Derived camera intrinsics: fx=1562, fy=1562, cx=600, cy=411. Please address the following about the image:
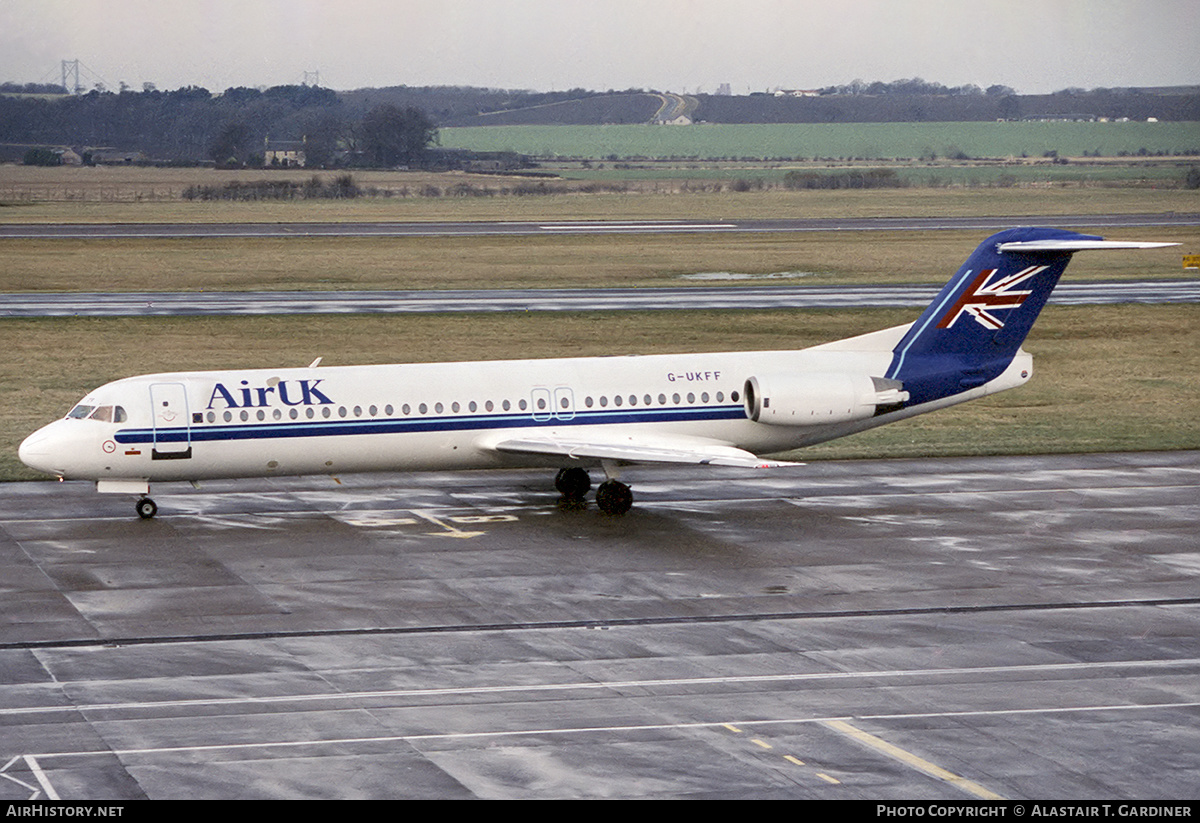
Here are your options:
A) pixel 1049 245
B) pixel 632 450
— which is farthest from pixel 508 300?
pixel 632 450

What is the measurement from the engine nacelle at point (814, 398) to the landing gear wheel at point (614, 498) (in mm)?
3438

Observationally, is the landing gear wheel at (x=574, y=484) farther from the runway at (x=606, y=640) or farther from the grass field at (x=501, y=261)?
the grass field at (x=501, y=261)

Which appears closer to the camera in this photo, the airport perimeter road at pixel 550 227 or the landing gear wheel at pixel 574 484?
the landing gear wheel at pixel 574 484

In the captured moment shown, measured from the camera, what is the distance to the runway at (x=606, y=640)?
18516mm

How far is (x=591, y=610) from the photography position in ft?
85.8

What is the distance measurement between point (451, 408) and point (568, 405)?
2.58 metres

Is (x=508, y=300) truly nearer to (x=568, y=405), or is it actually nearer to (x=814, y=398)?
(x=568, y=405)

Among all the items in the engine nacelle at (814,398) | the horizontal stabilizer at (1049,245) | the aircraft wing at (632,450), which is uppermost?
the horizontal stabilizer at (1049,245)

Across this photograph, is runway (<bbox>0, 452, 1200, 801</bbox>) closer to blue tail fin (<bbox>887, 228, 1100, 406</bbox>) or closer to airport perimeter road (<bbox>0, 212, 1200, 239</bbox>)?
blue tail fin (<bbox>887, 228, 1100, 406</bbox>)

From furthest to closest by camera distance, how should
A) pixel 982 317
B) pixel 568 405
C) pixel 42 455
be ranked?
pixel 982 317 → pixel 568 405 → pixel 42 455

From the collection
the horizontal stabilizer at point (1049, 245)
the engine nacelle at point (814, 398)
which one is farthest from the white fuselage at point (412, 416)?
the horizontal stabilizer at point (1049, 245)

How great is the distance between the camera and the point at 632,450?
108ft
